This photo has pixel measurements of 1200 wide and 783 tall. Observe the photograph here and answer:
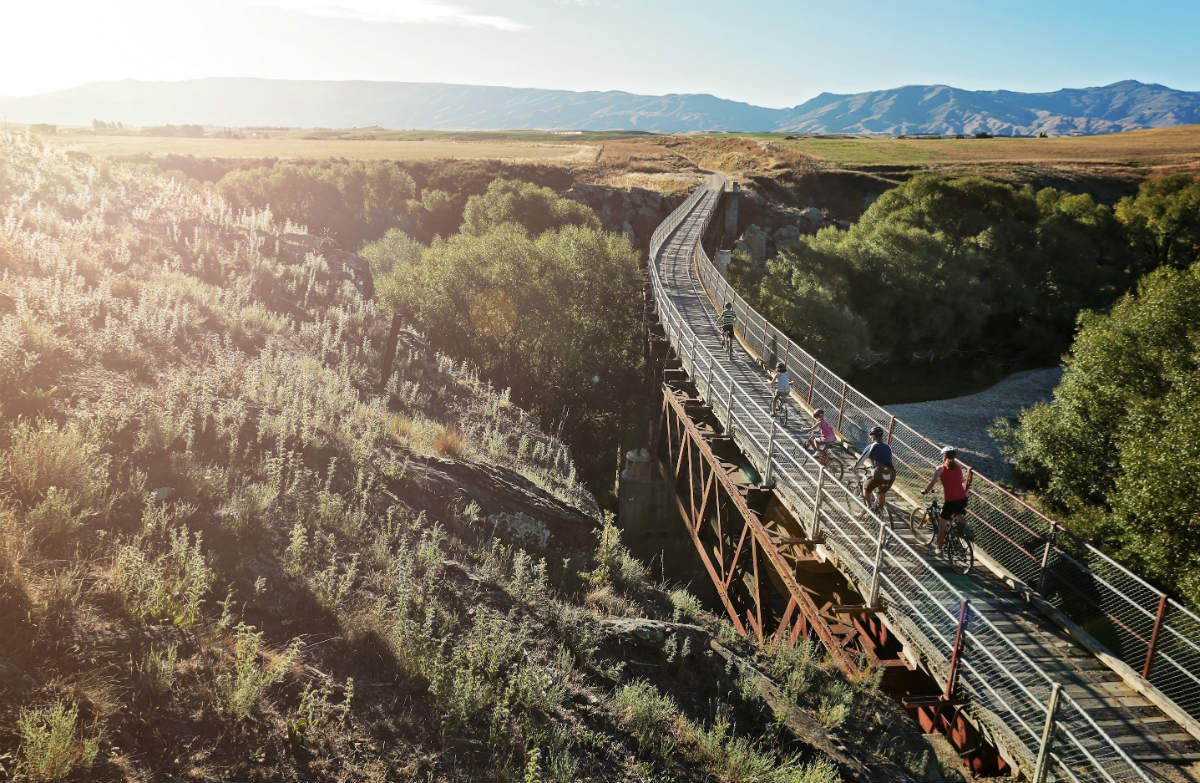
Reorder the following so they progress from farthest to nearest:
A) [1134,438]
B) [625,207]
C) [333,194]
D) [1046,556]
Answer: [625,207]
[333,194]
[1134,438]
[1046,556]

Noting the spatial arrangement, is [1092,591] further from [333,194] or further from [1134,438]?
[333,194]

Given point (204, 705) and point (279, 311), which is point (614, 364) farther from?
point (204, 705)

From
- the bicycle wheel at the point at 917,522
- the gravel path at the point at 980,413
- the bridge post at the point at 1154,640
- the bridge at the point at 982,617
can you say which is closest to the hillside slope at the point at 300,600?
the bridge at the point at 982,617

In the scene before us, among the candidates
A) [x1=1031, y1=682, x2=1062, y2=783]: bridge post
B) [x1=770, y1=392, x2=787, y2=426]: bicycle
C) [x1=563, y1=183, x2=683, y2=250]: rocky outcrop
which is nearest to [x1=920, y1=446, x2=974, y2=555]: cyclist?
[x1=1031, y1=682, x2=1062, y2=783]: bridge post

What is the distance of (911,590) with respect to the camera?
972 centimetres

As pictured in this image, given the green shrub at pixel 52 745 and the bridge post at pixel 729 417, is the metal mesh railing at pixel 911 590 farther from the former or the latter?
the green shrub at pixel 52 745

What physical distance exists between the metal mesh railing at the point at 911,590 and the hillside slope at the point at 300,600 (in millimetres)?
1198

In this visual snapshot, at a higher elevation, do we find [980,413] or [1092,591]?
[1092,591]

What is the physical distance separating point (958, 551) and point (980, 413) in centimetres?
3259

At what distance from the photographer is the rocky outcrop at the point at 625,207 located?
56.2m

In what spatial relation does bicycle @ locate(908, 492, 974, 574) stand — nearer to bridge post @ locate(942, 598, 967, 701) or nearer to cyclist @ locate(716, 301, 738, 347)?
bridge post @ locate(942, 598, 967, 701)

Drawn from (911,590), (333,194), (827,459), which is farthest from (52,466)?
(333,194)

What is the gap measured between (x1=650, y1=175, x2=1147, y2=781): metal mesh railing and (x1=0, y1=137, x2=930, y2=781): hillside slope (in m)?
1.20

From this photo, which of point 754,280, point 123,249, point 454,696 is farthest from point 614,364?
point 454,696
